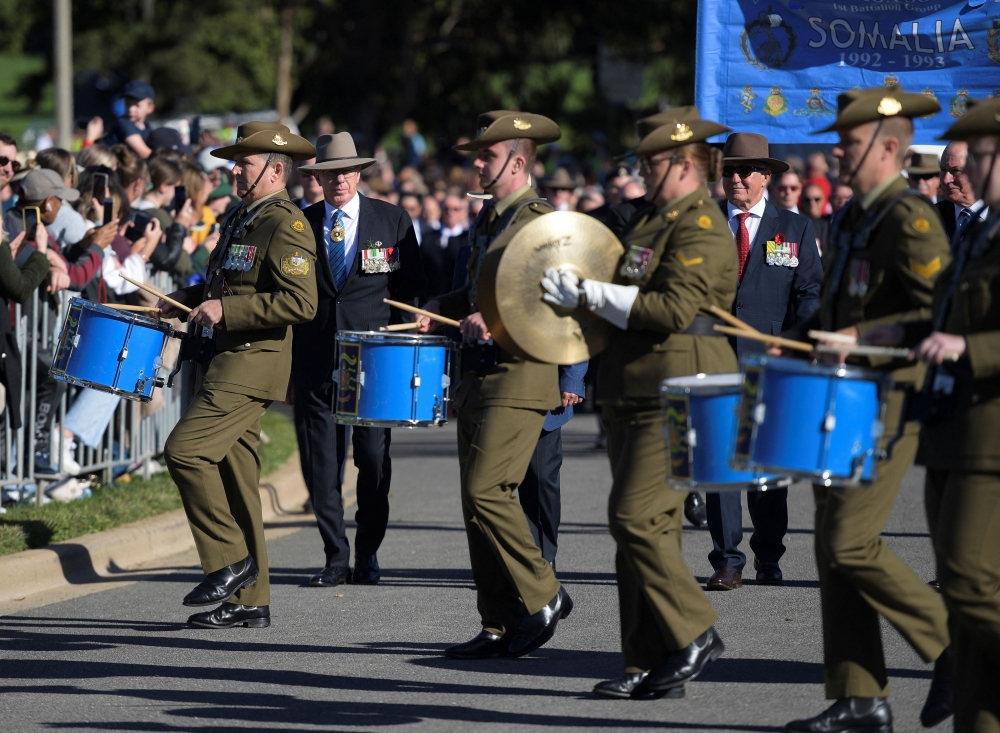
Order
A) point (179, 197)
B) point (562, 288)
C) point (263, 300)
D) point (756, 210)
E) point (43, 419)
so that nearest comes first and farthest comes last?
point (562, 288) < point (263, 300) < point (756, 210) < point (43, 419) < point (179, 197)

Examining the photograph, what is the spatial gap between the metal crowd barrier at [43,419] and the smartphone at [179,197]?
232 cm

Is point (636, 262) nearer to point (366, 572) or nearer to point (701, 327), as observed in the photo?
point (701, 327)

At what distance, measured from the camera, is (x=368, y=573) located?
26.7ft

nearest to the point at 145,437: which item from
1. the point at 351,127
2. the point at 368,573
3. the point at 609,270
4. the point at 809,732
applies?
A: the point at 368,573

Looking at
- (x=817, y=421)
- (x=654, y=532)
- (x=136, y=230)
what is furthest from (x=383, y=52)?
(x=817, y=421)

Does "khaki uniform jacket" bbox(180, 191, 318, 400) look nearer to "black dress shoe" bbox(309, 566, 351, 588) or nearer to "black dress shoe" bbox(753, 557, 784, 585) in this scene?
"black dress shoe" bbox(309, 566, 351, 588)

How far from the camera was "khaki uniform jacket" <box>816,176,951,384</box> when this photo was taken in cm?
475

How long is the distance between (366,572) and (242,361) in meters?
1.81

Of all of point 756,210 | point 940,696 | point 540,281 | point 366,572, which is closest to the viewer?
point 940,696

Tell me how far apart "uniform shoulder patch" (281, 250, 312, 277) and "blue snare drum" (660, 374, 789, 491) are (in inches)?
89.8

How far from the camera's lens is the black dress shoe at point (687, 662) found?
17.8 ft

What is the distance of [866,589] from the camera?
4863 mm

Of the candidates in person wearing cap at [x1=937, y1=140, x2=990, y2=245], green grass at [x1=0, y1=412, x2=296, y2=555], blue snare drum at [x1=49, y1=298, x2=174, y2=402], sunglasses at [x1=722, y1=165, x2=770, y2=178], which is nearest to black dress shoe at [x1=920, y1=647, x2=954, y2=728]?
person wearing cap at [x1=937, y1=140, x2=990, y2=245]

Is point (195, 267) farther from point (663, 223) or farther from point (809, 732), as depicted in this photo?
point (809, 732)
